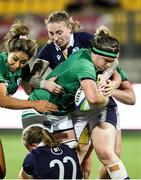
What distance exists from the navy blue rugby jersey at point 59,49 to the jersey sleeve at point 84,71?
2.32 feet

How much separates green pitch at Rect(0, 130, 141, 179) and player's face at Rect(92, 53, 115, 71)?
133 centimetres

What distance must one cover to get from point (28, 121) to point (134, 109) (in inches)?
104

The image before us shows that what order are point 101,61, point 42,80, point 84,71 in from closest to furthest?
point 84,71
point 101,61
point 42,80

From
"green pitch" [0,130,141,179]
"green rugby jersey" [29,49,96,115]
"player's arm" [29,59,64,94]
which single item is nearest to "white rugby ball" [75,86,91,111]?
"green rugby jersey" [29,49,96,115]

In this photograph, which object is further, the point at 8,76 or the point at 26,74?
the point at 26,74

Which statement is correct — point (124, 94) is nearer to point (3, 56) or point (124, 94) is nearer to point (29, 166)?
point (3, 56)

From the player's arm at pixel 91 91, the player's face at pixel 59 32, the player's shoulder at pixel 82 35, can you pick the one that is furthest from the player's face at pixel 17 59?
the player's shoulder at pixel 82 35

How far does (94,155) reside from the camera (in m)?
7.88

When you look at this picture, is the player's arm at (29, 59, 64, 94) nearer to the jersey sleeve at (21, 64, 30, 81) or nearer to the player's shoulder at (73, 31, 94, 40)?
the jersey sleeve at (21, 64, 30, 81)

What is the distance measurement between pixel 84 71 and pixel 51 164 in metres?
0.77

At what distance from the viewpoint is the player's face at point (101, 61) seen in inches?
222

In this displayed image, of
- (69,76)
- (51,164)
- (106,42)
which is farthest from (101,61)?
(51,164)

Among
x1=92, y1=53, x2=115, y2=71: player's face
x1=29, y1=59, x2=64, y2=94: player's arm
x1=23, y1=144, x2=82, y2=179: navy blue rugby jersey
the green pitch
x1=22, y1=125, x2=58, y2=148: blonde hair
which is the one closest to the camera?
x1=23, y1=144, x2=82, y2=179: navy blue rugby jersey

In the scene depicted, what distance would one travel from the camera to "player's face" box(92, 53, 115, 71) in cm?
563
